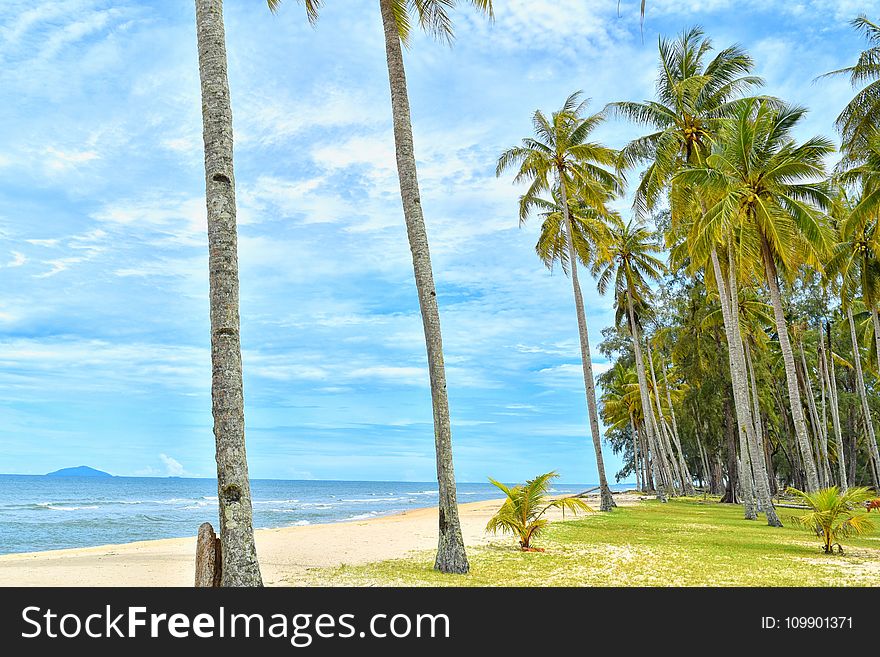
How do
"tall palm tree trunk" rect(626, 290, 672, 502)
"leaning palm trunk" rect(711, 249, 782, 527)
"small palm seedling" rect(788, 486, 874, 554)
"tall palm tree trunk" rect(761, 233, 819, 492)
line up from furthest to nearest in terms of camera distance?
"tall palm tree trunk" rect(626, 290, 672, 502), "leaning palm trunk" rect(711, 249, 782, 527), "tall palm tree trunk" rect(761, 233, 819, 492), "small palm seedling" rect(788, 486, 874, 554)

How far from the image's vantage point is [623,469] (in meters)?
67.1

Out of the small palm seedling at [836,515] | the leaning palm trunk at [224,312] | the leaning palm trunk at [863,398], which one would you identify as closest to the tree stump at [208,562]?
the leaning palm trunk at [224,312]

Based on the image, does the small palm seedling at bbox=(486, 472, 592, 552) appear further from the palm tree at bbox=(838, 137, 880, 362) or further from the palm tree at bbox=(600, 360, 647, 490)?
the palm tree at bbox=(600, 360, 647, 490)

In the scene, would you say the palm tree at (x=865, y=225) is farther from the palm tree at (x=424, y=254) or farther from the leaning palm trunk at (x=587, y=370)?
the palm tree at (x=424, y=254)

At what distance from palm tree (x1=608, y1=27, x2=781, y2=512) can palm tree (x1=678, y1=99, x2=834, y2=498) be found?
1215 millimetres

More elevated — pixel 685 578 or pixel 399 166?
pixel 399 166

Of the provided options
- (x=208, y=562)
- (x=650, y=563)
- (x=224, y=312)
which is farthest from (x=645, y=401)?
(x=208, y=562)

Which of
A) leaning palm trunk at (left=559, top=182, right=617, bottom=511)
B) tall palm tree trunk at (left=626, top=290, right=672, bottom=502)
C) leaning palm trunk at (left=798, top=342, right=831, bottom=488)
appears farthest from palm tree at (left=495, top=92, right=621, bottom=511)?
leaning palm trunk at (left=798, top=342, right=831, bottom=488)

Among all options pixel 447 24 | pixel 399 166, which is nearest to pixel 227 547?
pixel 399 166

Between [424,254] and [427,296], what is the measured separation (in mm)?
723

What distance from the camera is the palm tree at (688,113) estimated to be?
781 inches

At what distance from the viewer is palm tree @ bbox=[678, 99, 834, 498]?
57.5 ft
